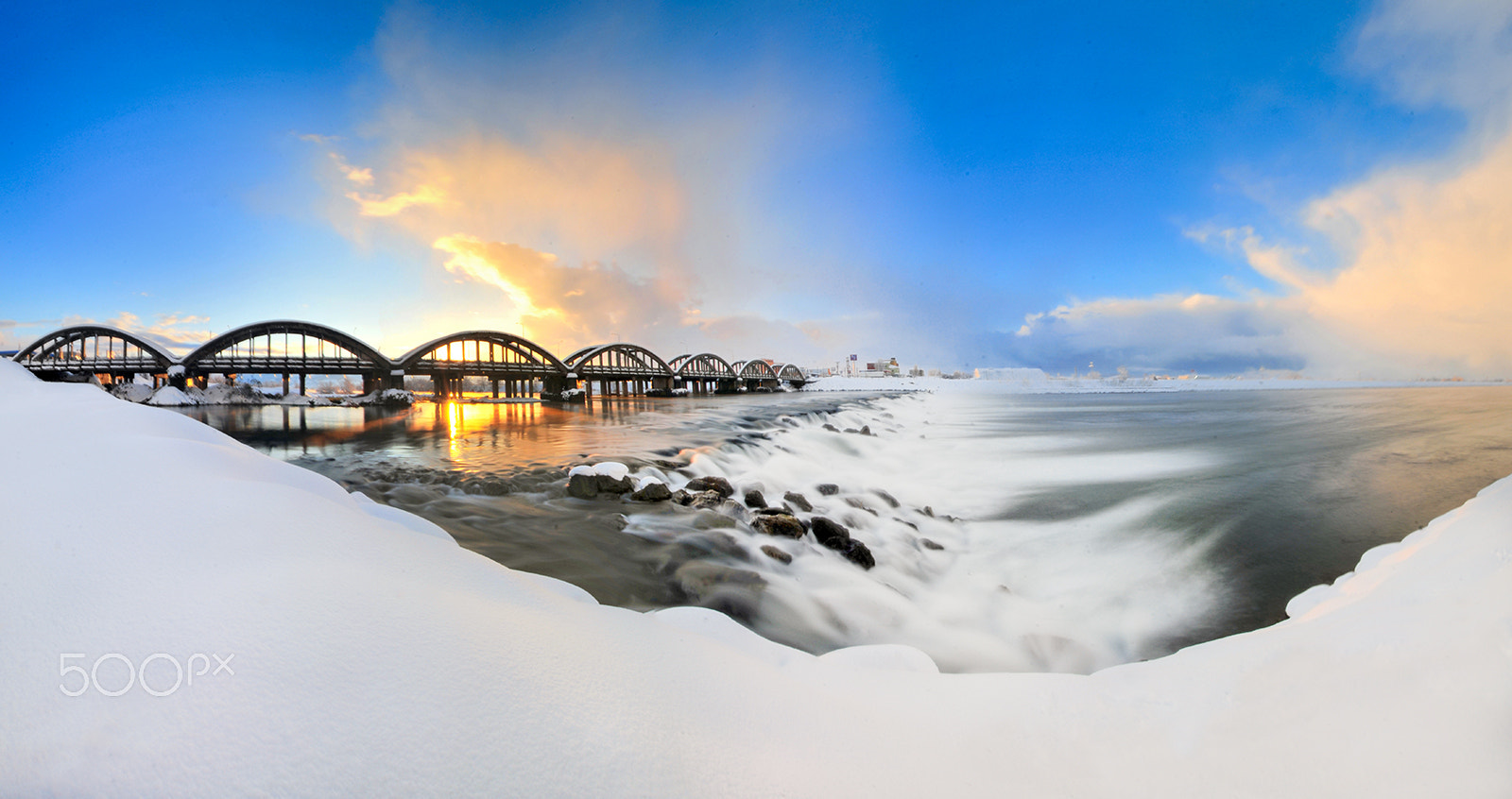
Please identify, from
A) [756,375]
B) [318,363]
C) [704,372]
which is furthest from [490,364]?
[756,375]

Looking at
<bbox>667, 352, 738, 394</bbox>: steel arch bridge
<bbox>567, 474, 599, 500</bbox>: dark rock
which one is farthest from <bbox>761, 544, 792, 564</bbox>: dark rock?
<bbox>667, 352, 738, 394</bbox>: steel arch bridge

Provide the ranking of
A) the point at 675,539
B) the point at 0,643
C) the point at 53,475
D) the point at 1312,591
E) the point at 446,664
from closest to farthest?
the point at 0,643 < the point at 446,664 < the point at 53,475 < the point at 1312,591 < the point at 675,539

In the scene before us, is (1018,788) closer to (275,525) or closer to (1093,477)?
(275,525)

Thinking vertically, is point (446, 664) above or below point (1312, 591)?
above

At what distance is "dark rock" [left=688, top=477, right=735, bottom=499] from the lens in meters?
7.56

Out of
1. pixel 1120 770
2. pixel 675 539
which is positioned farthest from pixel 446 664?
pixel 675 539

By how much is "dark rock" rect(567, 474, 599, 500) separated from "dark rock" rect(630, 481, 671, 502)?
2.24ft

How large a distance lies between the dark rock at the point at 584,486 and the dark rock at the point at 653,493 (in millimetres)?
682

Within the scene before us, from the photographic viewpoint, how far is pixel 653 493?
7215mm

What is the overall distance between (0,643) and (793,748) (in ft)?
8.05

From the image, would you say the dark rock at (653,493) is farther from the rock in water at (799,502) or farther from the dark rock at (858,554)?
the dark rock at (858,554)

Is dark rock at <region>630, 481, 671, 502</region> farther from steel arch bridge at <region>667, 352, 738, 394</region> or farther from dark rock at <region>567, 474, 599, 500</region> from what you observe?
steel arch bridge at <region>667, 352, 738, 394</region>

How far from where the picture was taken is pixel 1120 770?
1.76 metres

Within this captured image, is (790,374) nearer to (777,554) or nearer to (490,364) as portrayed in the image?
(490,364)
